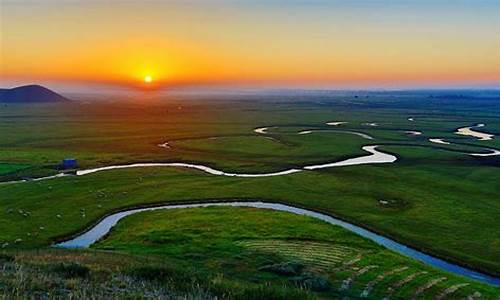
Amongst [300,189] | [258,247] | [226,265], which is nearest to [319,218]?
[300,189]

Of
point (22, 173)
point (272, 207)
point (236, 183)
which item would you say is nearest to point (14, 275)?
point (272, 207)

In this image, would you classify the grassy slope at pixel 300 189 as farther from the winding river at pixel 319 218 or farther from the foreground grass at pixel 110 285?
the foreground grass at pixel 110 285

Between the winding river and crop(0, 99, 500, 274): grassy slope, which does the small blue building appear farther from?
the winding river

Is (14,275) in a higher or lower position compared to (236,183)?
higher

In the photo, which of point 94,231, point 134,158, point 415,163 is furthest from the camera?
point 134,158

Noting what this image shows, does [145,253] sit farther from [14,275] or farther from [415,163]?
[415,163]

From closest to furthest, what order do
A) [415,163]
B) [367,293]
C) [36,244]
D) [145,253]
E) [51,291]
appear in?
[51,291] < [367,293] < [145,253] < [36,244] < [415,163]

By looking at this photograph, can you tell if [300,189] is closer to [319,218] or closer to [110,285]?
[319,218]

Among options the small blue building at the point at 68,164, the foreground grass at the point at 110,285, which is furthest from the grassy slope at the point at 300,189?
the foreground grass at the point at 110,285
